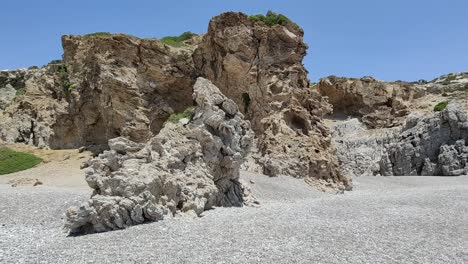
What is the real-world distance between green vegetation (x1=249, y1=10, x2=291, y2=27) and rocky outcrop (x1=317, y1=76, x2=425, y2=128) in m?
23.2

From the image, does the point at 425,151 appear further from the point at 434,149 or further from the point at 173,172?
the point at 173,172

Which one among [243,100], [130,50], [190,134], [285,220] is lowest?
[285,220]

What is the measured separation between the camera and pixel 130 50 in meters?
25.8

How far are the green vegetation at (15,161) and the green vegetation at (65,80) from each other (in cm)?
527

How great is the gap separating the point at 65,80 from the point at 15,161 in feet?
21.6

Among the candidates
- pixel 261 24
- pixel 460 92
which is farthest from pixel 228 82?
pixel 460 92

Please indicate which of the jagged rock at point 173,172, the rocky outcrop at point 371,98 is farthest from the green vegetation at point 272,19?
the rocky outcrop at point 371,98

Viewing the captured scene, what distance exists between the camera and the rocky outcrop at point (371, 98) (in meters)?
42.7

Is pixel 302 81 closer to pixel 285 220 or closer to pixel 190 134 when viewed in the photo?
pixel 190 134

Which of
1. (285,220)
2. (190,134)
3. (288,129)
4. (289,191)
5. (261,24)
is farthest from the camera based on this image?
(261,24)

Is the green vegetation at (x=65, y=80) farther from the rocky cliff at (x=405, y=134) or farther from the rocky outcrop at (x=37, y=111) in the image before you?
the rocky cliff at (x=405, y=134)

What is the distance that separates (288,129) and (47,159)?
1476cm

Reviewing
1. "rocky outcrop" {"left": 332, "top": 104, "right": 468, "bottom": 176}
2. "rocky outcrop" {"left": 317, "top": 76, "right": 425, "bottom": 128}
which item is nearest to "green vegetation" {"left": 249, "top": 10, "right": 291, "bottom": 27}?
"rocky outcrop" {"left": 332, "top": 104, "right": 468, "bottom": 176}

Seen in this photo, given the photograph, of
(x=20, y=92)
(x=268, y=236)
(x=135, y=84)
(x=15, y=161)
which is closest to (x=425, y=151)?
(x=135, y=84)
